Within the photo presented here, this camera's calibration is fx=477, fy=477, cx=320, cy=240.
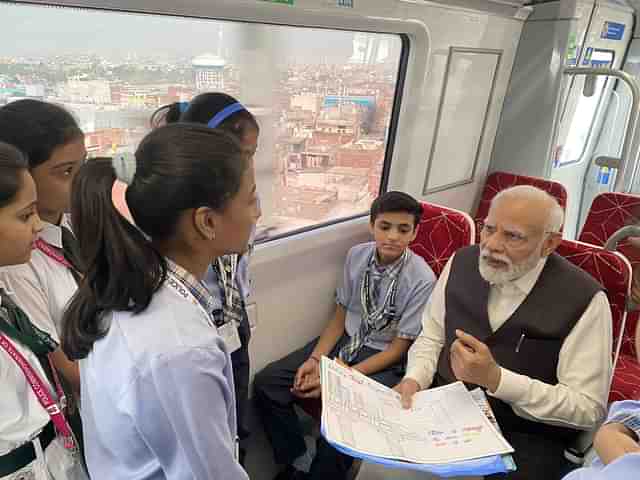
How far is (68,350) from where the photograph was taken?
0.93 meters

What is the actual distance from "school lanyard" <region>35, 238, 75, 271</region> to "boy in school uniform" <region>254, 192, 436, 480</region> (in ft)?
3.92

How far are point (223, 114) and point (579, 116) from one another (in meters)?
3.73

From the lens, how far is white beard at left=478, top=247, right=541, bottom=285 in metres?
1.69

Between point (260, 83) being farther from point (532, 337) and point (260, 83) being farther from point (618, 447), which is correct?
point (618, 447)

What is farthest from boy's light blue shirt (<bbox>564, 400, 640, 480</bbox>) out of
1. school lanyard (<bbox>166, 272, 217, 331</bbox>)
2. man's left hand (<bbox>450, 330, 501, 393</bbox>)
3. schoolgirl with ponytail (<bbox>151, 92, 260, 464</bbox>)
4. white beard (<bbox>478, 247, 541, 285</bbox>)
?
schoolgirl with ponytail (<bbox>151, 92, 260, 464</bbox>)

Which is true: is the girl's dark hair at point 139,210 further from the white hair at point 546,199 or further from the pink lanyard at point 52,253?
the white hair at point 546,199

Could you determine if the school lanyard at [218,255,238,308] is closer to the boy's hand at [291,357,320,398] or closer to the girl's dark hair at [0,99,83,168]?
the girl's dark hair at [0,99,83,168]

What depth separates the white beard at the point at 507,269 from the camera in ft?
5.54

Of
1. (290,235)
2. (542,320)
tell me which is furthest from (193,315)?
(290,235)

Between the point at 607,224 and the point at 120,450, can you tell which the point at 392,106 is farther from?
the point at 120,450

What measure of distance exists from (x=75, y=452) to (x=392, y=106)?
212 cm

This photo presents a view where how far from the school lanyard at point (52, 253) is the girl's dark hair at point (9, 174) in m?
0.26

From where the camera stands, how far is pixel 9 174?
998mm

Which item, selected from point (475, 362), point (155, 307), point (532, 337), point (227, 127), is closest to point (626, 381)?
point (532, 337)
